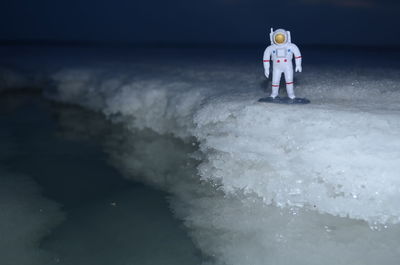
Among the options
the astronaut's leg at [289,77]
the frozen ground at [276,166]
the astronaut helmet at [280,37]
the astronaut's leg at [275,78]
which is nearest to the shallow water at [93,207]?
the frozen ground at [276,166]

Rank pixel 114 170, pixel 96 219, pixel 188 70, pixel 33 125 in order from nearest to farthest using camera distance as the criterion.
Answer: pixel 96 219
pixel 114 170
pixel 33 125
pixel 188 70

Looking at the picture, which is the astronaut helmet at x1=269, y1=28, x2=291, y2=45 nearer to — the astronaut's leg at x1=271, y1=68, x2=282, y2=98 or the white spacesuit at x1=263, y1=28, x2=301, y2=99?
the white spacesuit at x1=263, y1=28, x2=301, y2=99

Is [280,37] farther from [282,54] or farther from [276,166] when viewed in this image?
[276,166]

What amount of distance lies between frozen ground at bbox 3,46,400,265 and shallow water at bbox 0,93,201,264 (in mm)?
287

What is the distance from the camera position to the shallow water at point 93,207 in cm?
425

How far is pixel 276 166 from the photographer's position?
5727mm

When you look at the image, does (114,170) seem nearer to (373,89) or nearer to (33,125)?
(33,125)

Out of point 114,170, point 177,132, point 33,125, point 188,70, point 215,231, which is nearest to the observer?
point 215,231

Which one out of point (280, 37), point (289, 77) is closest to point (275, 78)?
point (289, 77)

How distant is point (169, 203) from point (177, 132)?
3058 mm

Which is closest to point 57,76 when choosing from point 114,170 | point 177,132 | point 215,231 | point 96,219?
point 177,132

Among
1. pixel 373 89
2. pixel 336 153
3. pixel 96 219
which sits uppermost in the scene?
pixel 373 89

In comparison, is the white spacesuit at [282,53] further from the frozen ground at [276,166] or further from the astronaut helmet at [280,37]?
the frozen ground at [276,166]

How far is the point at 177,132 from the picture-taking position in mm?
8297
